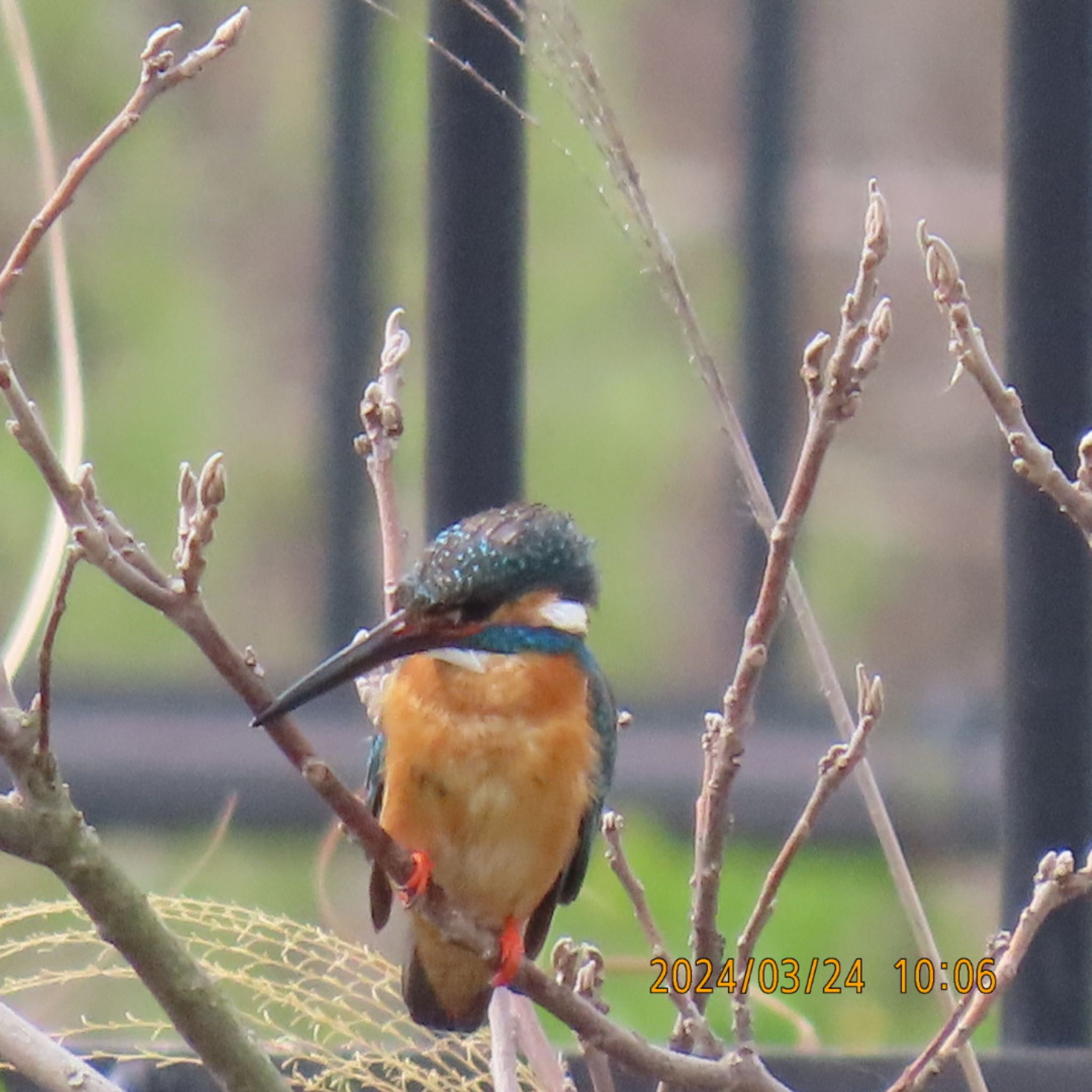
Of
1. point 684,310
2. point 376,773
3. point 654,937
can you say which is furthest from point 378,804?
point 684,310

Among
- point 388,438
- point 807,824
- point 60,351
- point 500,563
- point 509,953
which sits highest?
point 60,351

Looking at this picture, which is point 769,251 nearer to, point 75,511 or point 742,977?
point 742,977

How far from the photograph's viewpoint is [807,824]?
4.64ft

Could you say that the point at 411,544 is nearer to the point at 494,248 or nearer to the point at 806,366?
the point at 494,248

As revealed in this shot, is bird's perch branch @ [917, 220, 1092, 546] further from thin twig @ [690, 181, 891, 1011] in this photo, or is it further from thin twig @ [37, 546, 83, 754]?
thin twig @ [37, 546, 83, 754]

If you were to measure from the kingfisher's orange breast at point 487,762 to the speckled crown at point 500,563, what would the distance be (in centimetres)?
8

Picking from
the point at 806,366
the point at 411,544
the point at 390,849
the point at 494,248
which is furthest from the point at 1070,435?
the point at 411,544

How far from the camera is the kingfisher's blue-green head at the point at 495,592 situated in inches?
60.1

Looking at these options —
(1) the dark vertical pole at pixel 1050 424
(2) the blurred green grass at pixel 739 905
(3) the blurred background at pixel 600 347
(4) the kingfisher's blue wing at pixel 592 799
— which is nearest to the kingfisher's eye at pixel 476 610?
(4) the kingfisher's blue wing at pixel 592 799

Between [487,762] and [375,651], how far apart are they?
0.35 metres

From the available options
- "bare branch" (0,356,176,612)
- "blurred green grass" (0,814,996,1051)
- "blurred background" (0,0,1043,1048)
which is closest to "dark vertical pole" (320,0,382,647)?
"blurred green grass" (0,814,996,1051)

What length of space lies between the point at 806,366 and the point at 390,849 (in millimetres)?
416

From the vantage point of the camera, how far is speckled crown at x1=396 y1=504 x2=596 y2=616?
157cm

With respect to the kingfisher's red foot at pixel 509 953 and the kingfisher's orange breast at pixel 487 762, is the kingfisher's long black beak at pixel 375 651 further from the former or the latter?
the kingfisher's red foot at pixel 509 953
